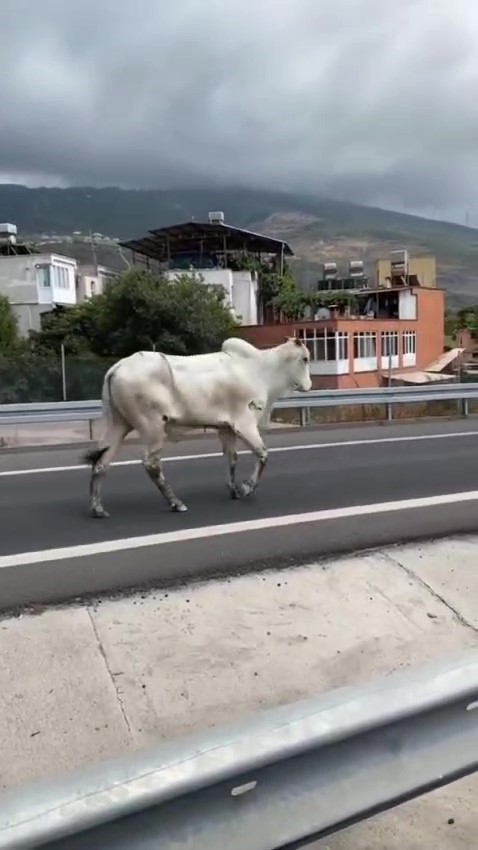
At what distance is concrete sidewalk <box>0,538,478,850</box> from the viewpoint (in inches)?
146

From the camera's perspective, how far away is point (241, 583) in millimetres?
5781

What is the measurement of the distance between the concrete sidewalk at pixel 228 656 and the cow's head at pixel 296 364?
2992 millimetres

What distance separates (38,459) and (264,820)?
10763mm

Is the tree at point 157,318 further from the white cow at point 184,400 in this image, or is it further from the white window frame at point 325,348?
the white cow at point 184,400

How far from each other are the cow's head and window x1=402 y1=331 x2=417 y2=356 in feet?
171

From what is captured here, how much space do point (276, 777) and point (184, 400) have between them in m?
5.81

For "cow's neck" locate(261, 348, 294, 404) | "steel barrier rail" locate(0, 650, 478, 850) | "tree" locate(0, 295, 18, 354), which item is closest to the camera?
"steel barrier rail" locate(0, 650, 478, 850)

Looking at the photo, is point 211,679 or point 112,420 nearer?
point 211,679

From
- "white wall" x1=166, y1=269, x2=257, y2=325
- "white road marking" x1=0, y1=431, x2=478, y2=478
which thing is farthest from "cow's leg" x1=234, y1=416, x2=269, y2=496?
"white wall" x1=166, y1=269, x2=257, y2=325

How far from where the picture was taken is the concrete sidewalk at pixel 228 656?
12.2ft

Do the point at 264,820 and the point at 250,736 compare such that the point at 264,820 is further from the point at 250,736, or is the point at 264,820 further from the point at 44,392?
the point at 44,392

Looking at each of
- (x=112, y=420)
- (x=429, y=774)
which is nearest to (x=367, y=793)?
(x=429, y=774)

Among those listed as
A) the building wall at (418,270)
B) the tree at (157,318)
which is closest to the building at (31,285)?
the tree at (157,318)

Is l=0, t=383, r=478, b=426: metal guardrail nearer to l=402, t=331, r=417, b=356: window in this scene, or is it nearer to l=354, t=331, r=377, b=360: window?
l=354, t=331, r=377, b=360: window
